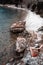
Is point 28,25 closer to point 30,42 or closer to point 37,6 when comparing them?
point 30,42

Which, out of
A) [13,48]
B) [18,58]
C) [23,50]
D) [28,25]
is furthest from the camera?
[28,25]

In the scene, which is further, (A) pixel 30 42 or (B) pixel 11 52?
(A) pixel 30 42

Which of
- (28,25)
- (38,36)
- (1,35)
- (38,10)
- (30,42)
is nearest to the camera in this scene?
(30,42)

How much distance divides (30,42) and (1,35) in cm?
602

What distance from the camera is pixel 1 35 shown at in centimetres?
2672

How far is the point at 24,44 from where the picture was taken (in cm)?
2086

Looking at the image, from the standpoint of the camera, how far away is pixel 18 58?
Result: 1825 cm

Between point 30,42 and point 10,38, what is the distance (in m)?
3.92

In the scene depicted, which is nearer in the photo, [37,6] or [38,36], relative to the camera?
[38,36]

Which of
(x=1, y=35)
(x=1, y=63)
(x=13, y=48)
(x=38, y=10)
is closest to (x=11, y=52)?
(x=13, y=48)

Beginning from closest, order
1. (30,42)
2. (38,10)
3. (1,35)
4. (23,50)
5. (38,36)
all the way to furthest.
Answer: (23,50), (30,42), (38,36), (1,35), (38,10)

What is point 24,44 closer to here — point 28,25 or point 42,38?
point 42,38

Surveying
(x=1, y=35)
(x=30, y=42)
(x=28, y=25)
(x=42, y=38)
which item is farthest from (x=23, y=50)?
(x=28, y=25)

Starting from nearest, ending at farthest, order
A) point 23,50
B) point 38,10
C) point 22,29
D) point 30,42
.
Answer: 1. point 23,50
2. point 30,42
3. point 22,29
4. point 38,10
